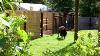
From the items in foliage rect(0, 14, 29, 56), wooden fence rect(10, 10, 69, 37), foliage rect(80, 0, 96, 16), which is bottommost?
foliage rect(80, 0, 96, 16)

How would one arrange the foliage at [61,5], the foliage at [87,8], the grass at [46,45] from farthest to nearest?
the foliage at [61,5] → the foliage at [87,8] → the grass at [46,45]

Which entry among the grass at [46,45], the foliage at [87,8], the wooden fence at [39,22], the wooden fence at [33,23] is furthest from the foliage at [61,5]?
the grass at [46,45]

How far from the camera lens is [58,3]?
44.8 meters

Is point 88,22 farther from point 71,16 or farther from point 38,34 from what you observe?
point 38,34

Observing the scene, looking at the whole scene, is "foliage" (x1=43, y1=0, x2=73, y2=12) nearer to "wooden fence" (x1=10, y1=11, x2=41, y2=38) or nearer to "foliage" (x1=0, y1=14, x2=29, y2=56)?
"wooden fence" (x1=10, y1=11, x2=41, y2=38)

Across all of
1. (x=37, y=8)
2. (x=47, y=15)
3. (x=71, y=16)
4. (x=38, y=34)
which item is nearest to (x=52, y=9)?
(x=37, y=8)

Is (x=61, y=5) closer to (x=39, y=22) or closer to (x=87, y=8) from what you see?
(x=87, y=8)

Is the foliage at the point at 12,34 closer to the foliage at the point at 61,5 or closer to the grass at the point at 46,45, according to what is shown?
the grass at the point at 46,45

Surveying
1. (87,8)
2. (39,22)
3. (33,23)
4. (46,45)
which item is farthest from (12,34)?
(87,8)

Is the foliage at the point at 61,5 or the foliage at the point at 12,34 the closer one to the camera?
the foliage at the point at 12,34

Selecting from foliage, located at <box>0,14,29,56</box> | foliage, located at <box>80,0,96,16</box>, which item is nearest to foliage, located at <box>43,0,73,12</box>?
foliage, located at <box>80,0,96,16</box>

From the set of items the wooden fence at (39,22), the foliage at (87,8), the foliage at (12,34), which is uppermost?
the foliage at (12,34)

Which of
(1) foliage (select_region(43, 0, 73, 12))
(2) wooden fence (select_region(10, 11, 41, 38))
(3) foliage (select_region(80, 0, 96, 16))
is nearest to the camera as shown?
(2) wooden fence (select_region(10, 11, 41, 38))

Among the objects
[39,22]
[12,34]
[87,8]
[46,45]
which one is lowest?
[87,8]
